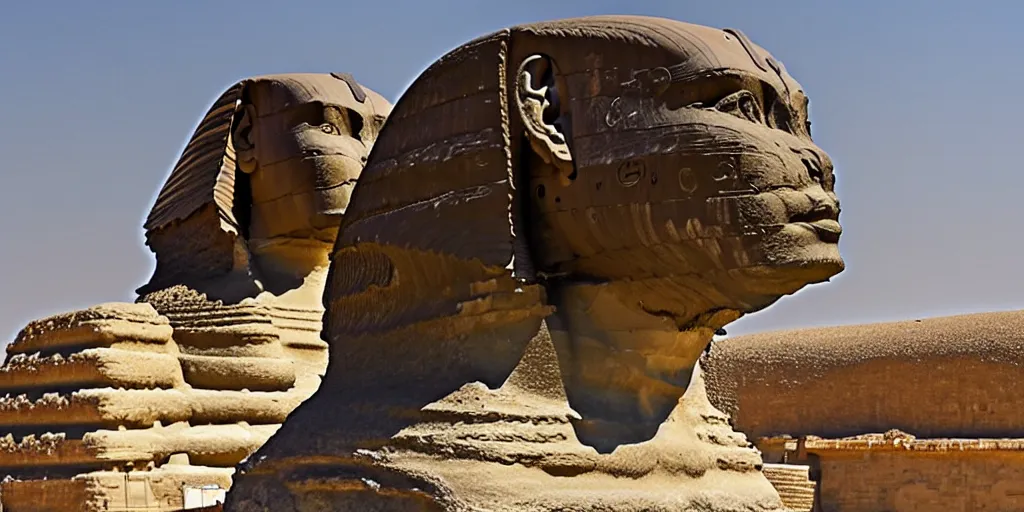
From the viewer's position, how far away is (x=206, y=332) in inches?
585

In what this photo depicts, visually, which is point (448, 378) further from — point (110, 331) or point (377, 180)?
point (110, 331)

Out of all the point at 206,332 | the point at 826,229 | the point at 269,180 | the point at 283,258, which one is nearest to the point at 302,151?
the point at 269,180

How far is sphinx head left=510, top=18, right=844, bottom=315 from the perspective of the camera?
8.43m

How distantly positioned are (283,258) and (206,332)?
97 centimetres

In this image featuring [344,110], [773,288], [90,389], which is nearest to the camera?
[773,288]

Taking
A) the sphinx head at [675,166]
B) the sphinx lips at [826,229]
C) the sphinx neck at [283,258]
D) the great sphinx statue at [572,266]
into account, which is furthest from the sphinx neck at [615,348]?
the sphinx neck at [283,258]

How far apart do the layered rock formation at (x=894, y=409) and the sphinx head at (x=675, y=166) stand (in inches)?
607

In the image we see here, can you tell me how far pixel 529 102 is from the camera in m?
8.98

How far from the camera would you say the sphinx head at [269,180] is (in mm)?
14992

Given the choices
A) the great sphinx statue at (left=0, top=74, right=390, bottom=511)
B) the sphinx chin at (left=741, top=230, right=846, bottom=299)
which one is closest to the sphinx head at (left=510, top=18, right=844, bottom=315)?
the sphinx chin at (left=741, top=230, right=846, bottom=299)

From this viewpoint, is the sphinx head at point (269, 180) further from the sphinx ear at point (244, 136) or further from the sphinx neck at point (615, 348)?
the sphinx neck at point (615, 348)

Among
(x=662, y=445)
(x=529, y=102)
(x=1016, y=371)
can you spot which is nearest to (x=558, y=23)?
(x=529, y=102)

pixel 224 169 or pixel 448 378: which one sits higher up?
pixel 224 169

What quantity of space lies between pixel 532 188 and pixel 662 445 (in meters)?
1.48
